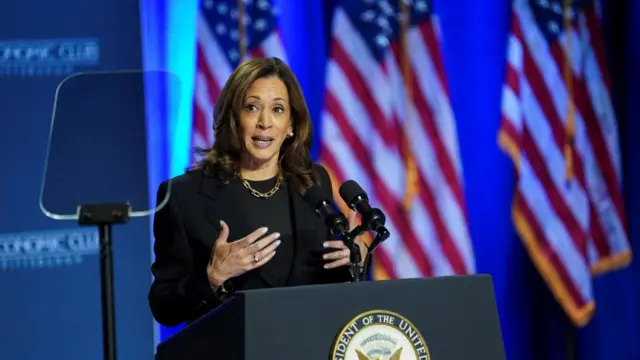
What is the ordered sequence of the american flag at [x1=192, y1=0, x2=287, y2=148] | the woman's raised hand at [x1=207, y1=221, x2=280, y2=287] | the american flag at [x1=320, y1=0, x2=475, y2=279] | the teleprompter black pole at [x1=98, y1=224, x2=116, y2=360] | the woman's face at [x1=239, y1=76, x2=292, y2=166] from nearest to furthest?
the teleprompter black pole at [x1=98, y1=224, x2=116, y2=360], the woman's raised hand at [x1=207, y1=221, x2=280, y2=287], the woman's face at [x1=239, y1=76, x2=292, y2=166], the american flag at [x1=192, y1=0, x2=287, y2=148], the american flag at [x1=320, y1=0, x2=475, y2=279]

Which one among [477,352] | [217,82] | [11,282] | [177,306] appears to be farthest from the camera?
[217,82]

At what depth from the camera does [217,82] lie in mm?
4555

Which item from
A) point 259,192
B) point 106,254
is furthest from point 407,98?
point 106,254

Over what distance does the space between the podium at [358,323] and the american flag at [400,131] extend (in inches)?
110

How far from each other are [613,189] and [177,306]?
3.17 metres

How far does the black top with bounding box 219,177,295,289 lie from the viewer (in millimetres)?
2557

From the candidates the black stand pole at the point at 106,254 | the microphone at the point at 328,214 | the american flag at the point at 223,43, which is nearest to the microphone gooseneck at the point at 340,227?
the microphone at the point at 328,214

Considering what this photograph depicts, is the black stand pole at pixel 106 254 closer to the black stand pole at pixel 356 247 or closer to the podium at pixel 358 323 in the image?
the podium at pixel 358 323

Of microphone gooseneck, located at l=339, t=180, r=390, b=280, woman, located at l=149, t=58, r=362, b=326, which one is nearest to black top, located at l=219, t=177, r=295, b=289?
woman, located at l=149, t=58, r=362, b=326

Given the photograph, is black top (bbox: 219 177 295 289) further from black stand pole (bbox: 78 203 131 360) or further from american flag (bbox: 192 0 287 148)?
american flag (bbox: 192 0 287 148)

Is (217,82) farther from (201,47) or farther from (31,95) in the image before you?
(31,95)

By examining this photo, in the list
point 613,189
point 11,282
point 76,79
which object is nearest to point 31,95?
point 11,282

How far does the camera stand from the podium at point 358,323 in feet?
5.67

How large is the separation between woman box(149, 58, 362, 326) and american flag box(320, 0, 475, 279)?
6.54 ft
